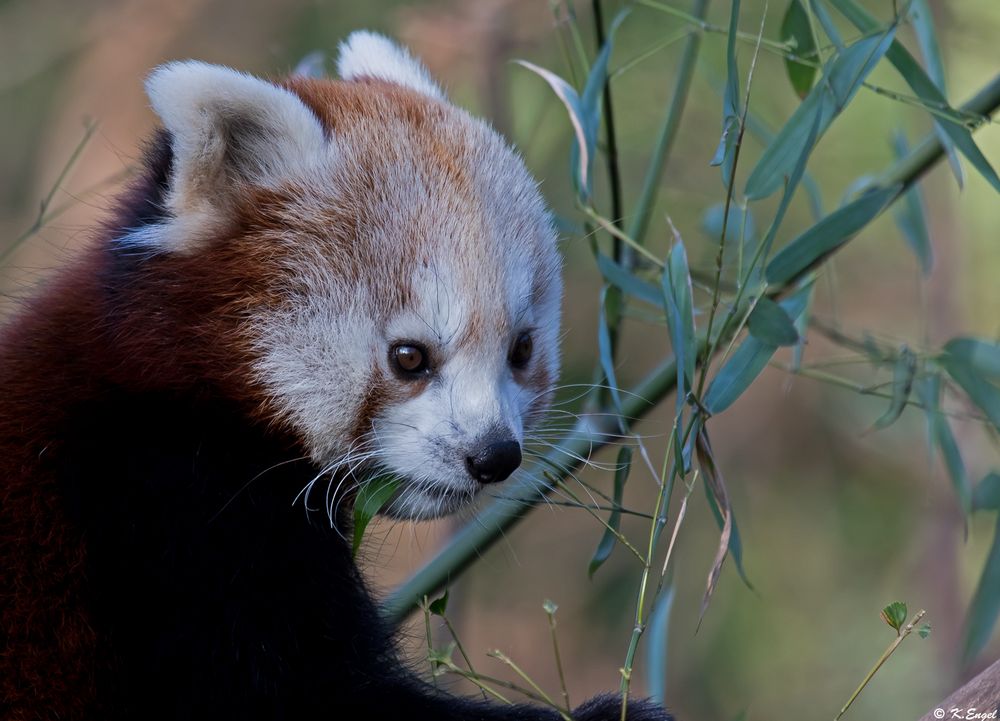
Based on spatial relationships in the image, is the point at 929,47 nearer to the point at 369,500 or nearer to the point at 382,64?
the point at 382,64

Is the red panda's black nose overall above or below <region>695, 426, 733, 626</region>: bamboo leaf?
below

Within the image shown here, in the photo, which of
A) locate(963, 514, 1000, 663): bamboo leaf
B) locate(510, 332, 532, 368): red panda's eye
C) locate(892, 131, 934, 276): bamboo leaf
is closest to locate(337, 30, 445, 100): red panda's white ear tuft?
locate(510, 332, 532, 368): red panda's eye

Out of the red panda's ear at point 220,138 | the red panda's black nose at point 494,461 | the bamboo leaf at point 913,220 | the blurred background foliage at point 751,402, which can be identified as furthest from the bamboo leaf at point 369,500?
the blurred background foliage at point 751,402

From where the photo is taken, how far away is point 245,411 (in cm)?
221

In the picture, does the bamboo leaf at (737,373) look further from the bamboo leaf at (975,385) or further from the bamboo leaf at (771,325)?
the bamboo leaf at (975,385)

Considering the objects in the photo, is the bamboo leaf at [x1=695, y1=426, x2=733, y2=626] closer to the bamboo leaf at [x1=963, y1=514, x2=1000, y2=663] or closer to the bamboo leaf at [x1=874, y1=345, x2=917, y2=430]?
the bamboo leaf at [x1=874, y1=345, x2=917, y2=430]

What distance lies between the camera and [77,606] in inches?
81.7

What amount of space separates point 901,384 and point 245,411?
4.67 ft

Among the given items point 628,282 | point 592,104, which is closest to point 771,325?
point 628,282

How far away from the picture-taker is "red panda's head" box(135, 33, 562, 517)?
218 centimetres

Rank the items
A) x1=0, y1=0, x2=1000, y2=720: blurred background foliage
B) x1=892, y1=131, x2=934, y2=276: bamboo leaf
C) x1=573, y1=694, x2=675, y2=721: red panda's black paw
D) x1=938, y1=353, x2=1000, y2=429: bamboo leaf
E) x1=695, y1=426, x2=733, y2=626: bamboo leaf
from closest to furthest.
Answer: x1=695, y1=426, x2=733, y2=626: bamboo leaf, x1=573, y1=694, x2=675, y2=721: red panda's black paw, x1=938, y1=353, x2=1000, y2=429: bamboo leaf, x1=892, y1=131, x2=934, y2=276: bamboo leaf, x1=0, y1=0, x2=1000, y2=720: blurred background foliage

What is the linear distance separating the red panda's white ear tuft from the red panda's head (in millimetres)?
509

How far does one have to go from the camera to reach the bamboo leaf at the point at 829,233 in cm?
230

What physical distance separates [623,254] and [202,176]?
1.12 meters
